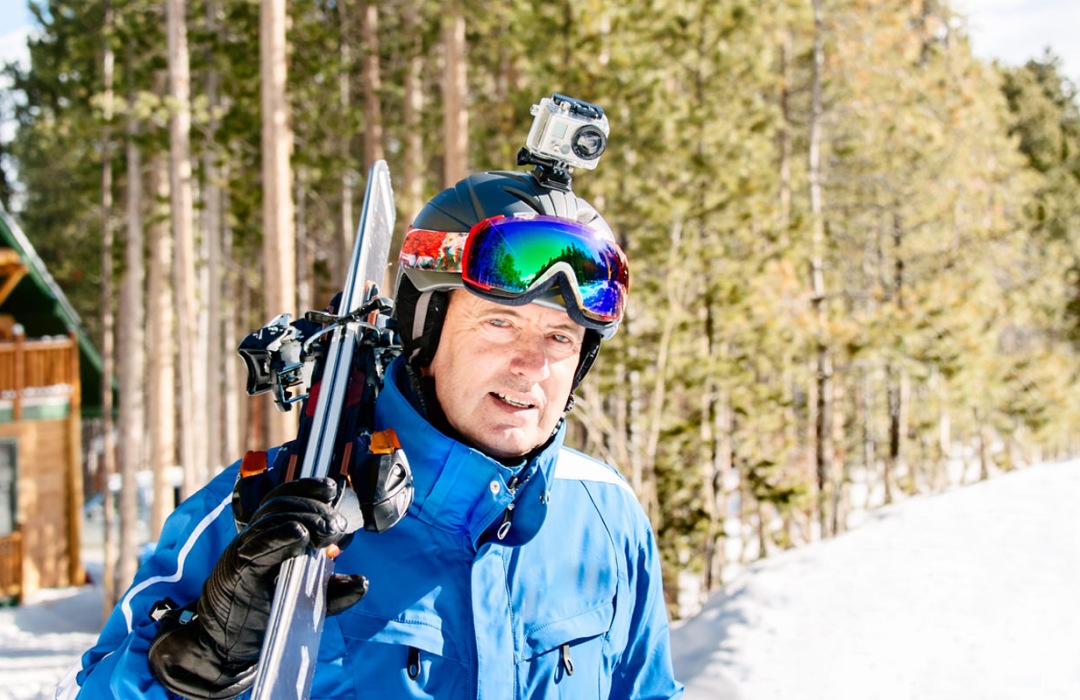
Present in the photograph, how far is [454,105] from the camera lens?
1240cm

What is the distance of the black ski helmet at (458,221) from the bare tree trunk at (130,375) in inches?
613

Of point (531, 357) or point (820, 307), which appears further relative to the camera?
point (820, 307)

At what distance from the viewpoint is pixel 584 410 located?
11.9m

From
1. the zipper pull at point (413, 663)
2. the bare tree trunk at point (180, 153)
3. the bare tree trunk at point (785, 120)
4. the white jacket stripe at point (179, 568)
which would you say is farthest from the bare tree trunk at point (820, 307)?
the white jacket stripe at point (179, 568)

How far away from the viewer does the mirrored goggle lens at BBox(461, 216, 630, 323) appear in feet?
6.92

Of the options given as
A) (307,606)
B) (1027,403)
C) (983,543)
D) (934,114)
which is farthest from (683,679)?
(1027,403)

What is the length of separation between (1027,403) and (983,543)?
17813 millimetres

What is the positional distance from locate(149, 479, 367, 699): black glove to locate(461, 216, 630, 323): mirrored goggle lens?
69 centimetres

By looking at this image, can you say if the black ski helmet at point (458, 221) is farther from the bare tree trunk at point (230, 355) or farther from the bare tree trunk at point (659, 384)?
the bare tree trunk at point (230, 355)

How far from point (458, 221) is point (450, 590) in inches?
37.1

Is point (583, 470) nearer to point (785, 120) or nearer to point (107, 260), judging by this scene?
point (785, 120)

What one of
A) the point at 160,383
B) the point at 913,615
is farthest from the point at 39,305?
the point at 913,615

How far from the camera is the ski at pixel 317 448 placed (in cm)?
159

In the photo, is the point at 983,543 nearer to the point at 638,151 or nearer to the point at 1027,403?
the point at 638,151
